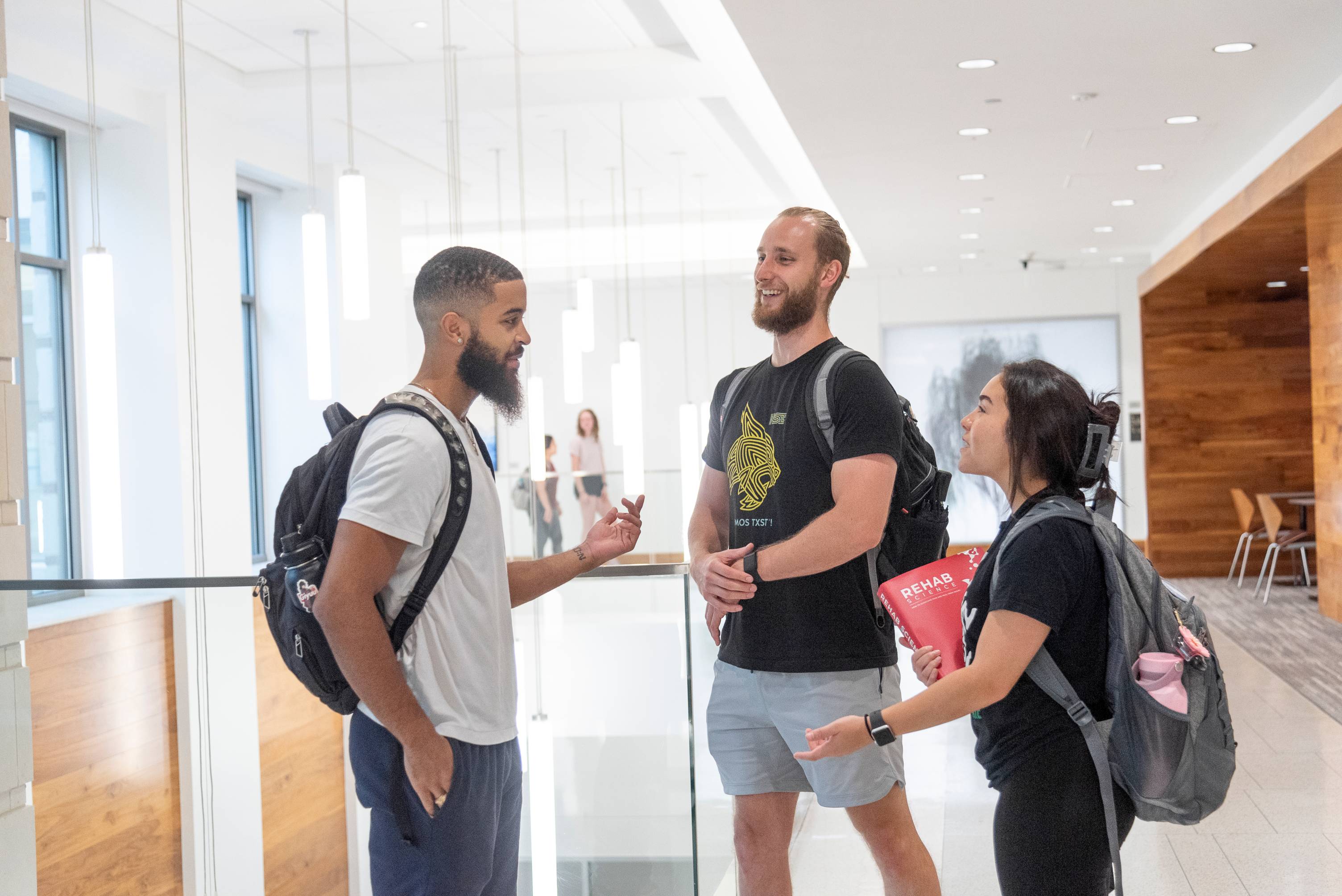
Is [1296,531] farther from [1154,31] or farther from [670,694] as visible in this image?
[670,694]

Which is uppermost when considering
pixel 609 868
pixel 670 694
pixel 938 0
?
pixel 938 0

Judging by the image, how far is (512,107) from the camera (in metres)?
7.17

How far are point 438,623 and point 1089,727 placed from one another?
93cm

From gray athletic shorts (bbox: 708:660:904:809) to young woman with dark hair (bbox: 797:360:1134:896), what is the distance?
312mm

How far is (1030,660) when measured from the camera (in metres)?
1.63

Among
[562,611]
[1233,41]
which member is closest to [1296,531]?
[1233,41]

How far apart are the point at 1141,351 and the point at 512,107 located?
8.38 meters

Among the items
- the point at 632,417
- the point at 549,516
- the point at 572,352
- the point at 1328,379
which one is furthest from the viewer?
the point at 549,516

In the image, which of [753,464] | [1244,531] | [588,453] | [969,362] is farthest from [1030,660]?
[969,362]

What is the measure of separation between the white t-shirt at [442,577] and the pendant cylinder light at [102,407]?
9.02ft

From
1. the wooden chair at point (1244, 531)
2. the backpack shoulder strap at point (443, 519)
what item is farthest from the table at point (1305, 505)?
the backpack shoulder strap at point (443, 519)

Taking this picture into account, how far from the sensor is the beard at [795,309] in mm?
2125

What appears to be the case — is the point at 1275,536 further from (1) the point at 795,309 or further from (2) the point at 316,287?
(1) the point at 795,309

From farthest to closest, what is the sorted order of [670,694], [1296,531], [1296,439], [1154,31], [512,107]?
[1296,439]
[1296,531]
[512,107]
[1154,31]
[670,694]
